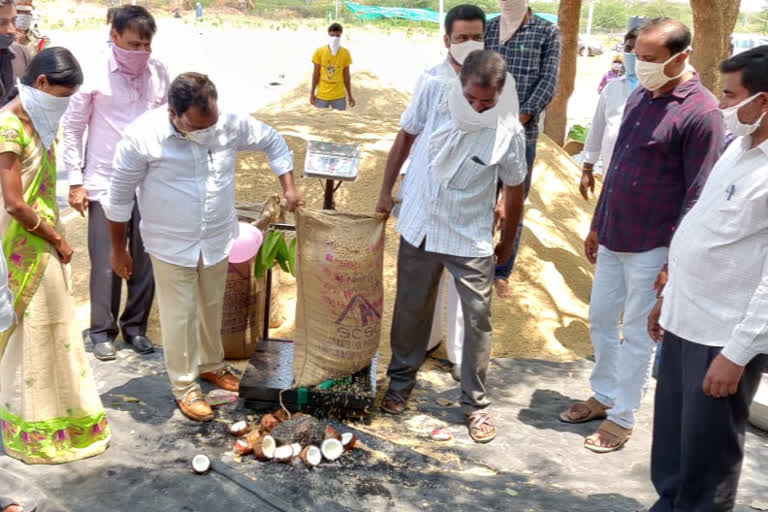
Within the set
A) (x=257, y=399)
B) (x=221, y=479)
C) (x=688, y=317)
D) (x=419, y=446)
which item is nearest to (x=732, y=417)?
(x=688, y=317)

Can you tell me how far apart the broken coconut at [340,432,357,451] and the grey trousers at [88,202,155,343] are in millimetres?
1601

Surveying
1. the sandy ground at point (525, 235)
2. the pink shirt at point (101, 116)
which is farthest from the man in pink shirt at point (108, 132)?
the sandy ground at point (525, 235)

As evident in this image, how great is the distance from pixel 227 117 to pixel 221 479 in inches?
60.9

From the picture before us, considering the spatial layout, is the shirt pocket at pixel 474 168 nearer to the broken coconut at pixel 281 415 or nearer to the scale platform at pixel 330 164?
the scale platform at pixel 330 164

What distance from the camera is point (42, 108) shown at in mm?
2998

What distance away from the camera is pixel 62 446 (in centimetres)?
326

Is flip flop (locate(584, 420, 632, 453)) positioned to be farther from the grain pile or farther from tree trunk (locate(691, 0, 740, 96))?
tree trunk (locate(691, 0, 740, 96))

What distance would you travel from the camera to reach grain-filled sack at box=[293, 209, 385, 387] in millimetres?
3584

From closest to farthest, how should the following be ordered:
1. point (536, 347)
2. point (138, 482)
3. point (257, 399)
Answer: point (138, 482) < point (257, 399) < point (536, 347)

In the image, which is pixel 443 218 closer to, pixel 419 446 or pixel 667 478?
pixel 419 446

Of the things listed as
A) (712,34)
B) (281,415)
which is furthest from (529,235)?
(281,415)

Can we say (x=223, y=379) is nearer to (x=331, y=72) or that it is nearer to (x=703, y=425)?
(x=703, y=425)

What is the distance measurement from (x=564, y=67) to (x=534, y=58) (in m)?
4.06

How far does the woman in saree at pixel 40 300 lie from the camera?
2984 millimetres
